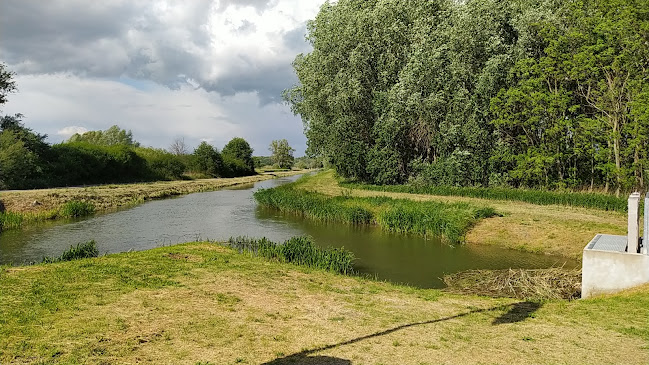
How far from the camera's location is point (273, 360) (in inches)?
271

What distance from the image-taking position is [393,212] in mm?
24641

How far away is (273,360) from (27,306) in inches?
219

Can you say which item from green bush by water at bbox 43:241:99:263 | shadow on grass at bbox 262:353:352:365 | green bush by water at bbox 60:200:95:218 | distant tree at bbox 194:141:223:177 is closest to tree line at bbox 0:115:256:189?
distant tree at bbox 194:141:223:177

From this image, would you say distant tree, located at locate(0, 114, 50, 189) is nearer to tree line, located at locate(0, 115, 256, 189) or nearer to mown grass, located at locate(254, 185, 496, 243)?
tree line, located at locate(0, 115, 256, 189)

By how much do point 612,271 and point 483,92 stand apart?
87.0 feet

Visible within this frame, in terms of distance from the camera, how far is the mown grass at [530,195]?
984 inches

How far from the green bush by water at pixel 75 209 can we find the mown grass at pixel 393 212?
13.1 meters

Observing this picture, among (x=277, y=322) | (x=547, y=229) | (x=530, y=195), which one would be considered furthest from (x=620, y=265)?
(x=530, y=195)

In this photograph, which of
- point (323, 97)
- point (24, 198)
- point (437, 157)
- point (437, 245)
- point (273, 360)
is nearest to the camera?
point (273, 360)

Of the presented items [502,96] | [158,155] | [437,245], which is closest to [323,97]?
[502,96]

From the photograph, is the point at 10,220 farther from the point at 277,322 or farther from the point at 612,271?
the point at 612,271

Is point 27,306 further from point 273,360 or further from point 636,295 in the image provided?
point 636,295

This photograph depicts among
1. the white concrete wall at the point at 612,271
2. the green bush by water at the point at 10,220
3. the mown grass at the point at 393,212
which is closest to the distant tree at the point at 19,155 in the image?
the green bush by water at the point at 10,220

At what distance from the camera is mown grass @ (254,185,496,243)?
22.6 m
